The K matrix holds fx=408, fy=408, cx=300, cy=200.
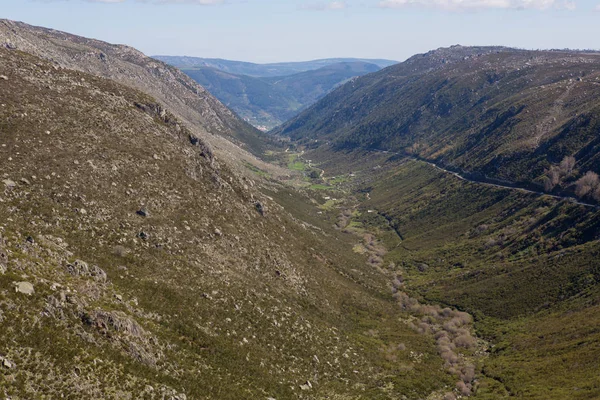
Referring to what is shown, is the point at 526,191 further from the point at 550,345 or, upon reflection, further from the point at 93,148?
the point at 93,148

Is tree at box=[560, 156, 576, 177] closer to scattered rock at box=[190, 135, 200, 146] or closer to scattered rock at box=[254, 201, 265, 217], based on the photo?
scattered rock at box=[254, 201, 265, 217]

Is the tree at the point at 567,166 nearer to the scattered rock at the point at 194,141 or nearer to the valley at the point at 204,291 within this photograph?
the valley at the point at 204,291

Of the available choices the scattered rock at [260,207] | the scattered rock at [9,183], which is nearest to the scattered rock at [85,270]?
the scattered rock at [9,183]

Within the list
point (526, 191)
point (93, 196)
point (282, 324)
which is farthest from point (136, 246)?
point (526, 191)

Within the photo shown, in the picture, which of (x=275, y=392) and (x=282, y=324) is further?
(x=282, y=324)

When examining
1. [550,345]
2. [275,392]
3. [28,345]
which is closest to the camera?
[28,345]

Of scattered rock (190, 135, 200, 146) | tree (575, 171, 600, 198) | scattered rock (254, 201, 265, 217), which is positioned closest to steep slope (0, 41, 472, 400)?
scattered rock (254, 201, 265, 217)

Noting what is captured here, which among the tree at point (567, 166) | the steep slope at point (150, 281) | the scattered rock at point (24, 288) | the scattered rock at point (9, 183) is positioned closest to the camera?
the scattered rock at point (24, 288)
